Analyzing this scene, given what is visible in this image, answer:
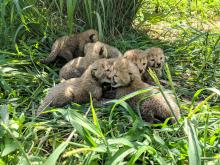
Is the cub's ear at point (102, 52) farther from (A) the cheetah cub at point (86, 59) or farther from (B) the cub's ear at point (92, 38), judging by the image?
(B) the cub's ear at point (92, 38)

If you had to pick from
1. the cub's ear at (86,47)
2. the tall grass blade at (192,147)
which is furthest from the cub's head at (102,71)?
the tall grass blade at (192,147)

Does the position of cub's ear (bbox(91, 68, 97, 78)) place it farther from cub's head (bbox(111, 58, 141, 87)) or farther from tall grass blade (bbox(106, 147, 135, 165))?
tall grass blade (bbox(106, 147, 135, 165))

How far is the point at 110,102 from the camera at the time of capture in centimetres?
336

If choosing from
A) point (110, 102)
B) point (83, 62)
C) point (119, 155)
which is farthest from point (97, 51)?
point (119, 155)

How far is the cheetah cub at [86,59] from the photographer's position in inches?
170

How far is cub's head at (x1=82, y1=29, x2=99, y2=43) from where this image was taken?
488 cm

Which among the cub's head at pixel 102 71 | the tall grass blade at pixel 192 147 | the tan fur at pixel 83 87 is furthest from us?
the cub's head at pixel 102 71

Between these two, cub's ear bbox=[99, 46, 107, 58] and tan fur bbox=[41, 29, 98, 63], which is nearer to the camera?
cub's ear bbox=[99, 46, 107, 58]

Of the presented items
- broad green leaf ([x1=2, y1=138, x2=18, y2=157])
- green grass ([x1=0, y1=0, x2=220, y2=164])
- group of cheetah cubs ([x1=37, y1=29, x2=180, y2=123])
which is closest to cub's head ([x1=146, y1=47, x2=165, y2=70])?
group of cheetah cubs ([x1=37, y1=29, x2=180, y2=123])

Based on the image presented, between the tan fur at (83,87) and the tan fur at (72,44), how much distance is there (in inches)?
30.5

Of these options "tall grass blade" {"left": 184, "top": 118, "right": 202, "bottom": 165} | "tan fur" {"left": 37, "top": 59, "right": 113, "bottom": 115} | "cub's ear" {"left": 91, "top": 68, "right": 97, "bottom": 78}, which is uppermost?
"tall grass blade" {"left": 184, "top": 118, "right": 202, "bottom": 165}

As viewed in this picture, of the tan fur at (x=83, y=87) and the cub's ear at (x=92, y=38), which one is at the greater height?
the cub's ear at (x=92, y=38)

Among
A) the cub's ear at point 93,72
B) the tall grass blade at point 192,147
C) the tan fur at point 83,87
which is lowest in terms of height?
the tan fur at point 83,87

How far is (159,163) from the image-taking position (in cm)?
270
